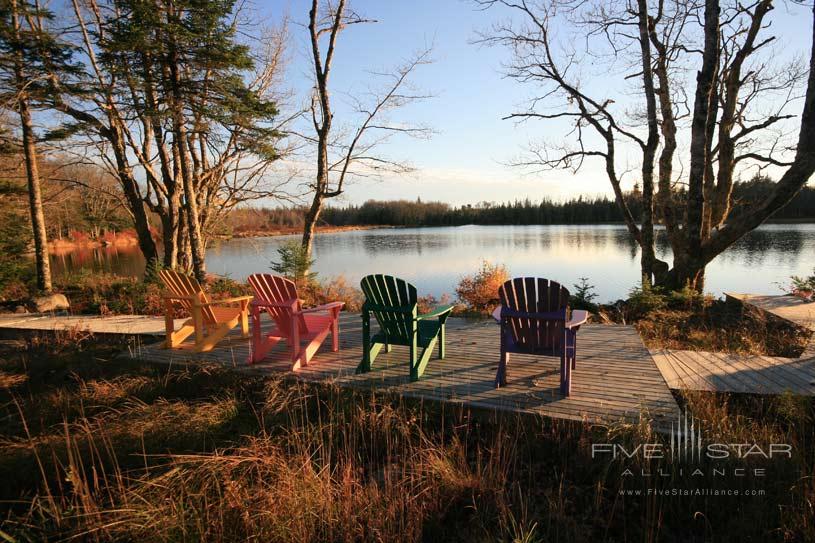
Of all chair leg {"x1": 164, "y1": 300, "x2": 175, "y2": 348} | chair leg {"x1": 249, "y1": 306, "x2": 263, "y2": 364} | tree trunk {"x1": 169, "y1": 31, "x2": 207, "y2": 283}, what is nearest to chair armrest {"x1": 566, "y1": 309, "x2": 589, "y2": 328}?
chair leg {"x1": 249, "y1": 306, "x2": 263, "y2": 364}

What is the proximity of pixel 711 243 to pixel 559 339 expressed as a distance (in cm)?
569

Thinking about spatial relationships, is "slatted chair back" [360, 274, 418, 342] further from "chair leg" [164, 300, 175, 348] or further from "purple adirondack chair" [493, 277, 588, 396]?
"chair leg" [164, 300, 175, 348]

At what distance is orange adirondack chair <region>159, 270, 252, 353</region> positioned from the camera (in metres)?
4.09

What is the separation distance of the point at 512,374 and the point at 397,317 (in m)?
1.10

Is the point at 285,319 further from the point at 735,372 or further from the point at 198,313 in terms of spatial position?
the point at 735,372

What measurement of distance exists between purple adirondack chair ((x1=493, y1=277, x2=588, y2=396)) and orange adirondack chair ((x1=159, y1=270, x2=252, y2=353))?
2.64 m

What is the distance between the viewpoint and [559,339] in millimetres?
3133

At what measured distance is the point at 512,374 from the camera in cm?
348

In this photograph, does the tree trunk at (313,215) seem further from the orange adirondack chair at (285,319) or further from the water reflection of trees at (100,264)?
the orange adirondack chair at (285,319)

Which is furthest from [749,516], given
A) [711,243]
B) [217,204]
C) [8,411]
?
[217,204]

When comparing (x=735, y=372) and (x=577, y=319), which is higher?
(x=577, y=319)

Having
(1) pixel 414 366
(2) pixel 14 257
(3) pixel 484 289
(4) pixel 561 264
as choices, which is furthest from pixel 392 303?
(4) pixel 561 264

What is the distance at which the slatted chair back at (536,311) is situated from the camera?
10.0ft

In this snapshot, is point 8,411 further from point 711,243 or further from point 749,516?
point 711,243
